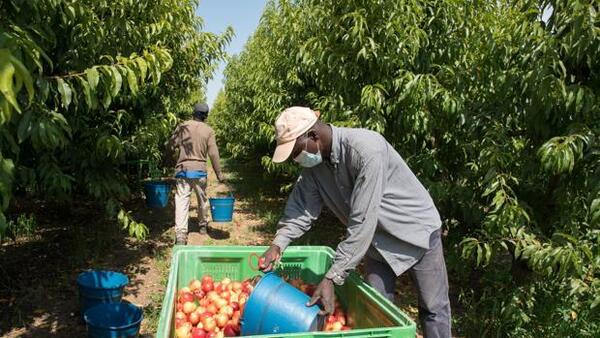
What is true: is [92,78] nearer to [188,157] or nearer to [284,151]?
[284,151]

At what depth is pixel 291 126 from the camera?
86.7 inches

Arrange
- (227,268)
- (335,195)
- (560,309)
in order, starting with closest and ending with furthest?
1. (335,195)
2. (227,268)
3. (560,309)

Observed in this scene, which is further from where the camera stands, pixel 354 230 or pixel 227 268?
pixel 227 268

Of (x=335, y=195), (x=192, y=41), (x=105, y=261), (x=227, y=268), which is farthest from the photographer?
(x=192, y=41)

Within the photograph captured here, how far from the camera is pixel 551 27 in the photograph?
130 inches

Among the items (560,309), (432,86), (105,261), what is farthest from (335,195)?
(105,261)

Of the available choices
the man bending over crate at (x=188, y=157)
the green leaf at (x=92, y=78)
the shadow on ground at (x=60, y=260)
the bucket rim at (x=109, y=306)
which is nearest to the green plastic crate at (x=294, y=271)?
the bucket rim at (x=109, y=306)

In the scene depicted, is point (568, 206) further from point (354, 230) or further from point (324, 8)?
point (324, 8)

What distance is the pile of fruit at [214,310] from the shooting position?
227cm

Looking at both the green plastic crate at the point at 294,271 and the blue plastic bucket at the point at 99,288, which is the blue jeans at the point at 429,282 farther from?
the blue plastic bucket at the point at 99,288

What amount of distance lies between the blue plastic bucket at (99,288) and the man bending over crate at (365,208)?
6.33 ft

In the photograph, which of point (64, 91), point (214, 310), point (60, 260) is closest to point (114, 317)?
point (214, 310)

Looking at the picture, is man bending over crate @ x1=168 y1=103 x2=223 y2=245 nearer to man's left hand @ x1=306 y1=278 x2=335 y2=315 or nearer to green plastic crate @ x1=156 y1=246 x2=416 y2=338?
green plastic crate @ x1=156 y1=246 x2=416 y2=338

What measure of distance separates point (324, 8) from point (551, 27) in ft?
6.27
